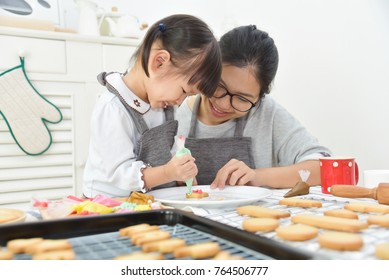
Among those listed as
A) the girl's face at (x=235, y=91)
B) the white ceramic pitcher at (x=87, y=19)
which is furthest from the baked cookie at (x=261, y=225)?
the white ceramic pitcher at (x=87, y=19)

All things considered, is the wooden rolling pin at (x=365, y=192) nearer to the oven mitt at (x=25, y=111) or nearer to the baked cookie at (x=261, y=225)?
the baked cookie at (x=261, y=225)

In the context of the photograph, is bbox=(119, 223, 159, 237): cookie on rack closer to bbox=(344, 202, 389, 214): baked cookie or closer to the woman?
bbox=(344, 202, 389, 214): baked cookie

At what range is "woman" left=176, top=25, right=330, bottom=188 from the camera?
1.17 meters

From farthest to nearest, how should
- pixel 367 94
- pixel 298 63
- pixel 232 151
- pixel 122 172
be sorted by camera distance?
pixel 298 63 < pixel 367 94 < pixel 232 151 < pixel 122 172

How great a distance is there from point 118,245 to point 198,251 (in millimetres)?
128

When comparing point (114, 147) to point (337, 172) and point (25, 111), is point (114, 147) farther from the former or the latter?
point (25, 111)

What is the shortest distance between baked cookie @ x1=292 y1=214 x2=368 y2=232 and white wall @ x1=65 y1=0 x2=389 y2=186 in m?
1.24

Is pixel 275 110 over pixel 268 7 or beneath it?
beneath

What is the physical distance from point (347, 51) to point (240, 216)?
1.37 meters

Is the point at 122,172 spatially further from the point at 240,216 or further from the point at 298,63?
the point at 298,63

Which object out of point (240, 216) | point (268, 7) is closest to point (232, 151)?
point (240, 216)

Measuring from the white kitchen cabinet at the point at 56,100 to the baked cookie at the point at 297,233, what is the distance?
1.51 metres

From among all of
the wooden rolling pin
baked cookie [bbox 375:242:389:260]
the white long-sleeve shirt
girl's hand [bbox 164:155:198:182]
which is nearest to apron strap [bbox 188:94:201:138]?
the white long-sleeve shirt

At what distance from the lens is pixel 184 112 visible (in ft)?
4.65
